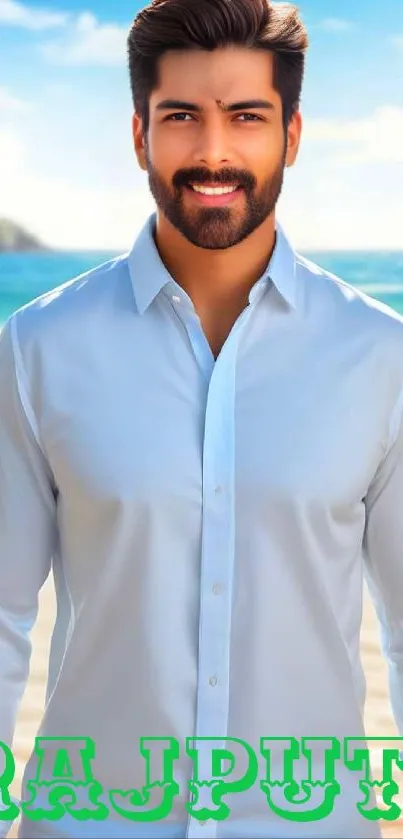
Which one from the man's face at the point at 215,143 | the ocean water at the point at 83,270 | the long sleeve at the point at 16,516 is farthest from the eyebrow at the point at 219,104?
the ocean water at the point at 83,270

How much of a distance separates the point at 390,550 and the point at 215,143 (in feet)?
2.34

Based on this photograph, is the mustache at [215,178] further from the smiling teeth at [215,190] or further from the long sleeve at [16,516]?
the long sleeve at [16,516]

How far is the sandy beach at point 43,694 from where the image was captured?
3664 mm

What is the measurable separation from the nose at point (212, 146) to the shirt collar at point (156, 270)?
0.66ft

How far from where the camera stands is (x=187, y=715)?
187cm

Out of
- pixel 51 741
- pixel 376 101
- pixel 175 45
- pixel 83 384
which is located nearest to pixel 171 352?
pixel 83 384

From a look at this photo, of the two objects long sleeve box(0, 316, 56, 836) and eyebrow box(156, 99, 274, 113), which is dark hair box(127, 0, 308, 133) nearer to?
eyebrow box(156, 99, 274, 113)

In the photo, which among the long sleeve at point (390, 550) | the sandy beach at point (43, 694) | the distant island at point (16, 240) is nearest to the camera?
the long sleeve at point (390, 550)

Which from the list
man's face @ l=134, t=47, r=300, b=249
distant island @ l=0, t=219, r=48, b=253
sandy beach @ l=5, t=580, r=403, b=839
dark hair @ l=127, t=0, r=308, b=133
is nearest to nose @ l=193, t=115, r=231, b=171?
man's face @ l=134, t=47, r=300, b=249

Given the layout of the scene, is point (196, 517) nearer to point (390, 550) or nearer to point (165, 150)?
point (390, 550)

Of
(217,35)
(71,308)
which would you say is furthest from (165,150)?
(71,308)

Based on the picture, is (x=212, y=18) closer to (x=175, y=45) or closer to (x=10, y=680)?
(x=175, y=45)

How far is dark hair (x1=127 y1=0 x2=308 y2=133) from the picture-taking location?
76.3 inches

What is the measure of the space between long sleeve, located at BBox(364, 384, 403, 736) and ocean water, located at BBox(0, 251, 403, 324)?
66.7ft
